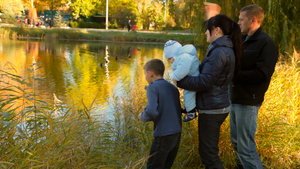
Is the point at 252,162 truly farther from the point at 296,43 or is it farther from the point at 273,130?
the point at 296,43

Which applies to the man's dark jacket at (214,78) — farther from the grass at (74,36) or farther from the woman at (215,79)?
the grass at (74,36)

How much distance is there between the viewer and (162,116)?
279 cm

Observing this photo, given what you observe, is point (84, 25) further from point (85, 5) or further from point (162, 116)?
point (162, 116)

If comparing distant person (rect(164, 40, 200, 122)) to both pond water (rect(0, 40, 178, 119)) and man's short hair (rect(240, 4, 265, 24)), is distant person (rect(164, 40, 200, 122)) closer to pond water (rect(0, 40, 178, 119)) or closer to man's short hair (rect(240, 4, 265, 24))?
man's short hair (rect(240, 4, 265, 24))

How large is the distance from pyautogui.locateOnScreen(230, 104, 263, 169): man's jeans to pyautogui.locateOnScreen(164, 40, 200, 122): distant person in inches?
21.2

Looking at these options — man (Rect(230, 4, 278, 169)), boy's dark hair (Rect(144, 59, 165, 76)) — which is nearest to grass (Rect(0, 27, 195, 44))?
man (Rect(230, 4, 278, 169))

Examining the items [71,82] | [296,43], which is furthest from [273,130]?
[71,82]

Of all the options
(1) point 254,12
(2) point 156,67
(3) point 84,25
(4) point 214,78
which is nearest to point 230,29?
(1) point 254,12

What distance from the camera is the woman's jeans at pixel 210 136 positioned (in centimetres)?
272

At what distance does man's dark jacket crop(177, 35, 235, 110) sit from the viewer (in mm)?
2594

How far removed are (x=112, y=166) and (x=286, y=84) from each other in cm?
318

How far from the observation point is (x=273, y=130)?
151 inches

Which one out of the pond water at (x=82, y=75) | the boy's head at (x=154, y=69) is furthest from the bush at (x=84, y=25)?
the boy's head at (x=154, y=69)

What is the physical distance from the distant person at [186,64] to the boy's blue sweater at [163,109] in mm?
122
